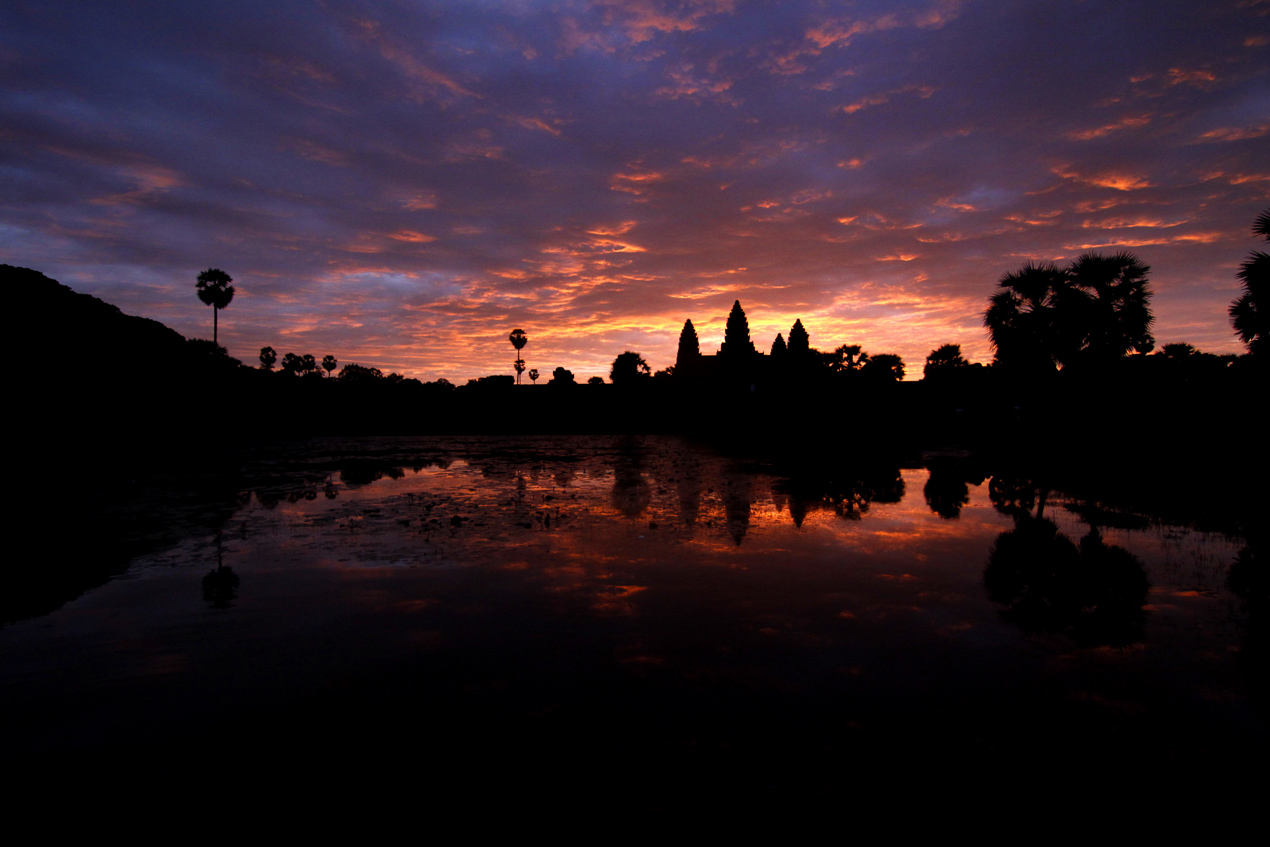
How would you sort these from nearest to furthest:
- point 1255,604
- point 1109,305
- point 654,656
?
point 654,656, point 1255,604, point 1109,305

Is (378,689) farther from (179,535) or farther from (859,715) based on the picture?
(179,535)

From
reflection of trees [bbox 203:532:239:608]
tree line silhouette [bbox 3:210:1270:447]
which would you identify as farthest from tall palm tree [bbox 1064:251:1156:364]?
reflection of trees [bbox 203:532:239:608]

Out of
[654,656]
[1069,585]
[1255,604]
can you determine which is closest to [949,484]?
[1069,585]

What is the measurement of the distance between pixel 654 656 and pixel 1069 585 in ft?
26.0

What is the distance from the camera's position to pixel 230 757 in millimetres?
4742

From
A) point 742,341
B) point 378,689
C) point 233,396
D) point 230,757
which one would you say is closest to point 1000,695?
point 378,689

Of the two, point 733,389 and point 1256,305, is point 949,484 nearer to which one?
point 1256,305

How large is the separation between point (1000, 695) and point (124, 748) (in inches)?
345

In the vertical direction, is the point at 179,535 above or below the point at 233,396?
below

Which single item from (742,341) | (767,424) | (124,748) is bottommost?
(124,748)

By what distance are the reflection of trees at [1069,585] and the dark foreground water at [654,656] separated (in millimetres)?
63

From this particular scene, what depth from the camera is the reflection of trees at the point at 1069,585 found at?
7590mm

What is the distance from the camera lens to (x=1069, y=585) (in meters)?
9.30

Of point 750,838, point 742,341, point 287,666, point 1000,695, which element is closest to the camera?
point 750,838
